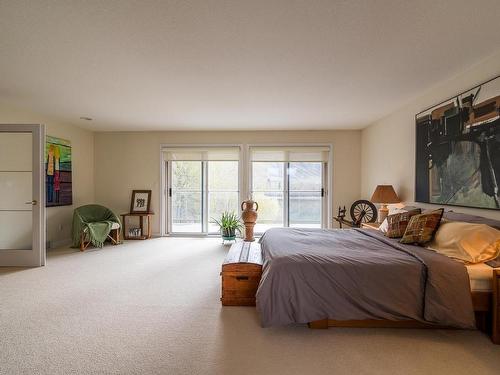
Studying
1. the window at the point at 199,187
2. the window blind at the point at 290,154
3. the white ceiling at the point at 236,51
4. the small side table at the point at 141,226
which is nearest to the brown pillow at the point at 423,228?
the white ceiling at the point at 236,51

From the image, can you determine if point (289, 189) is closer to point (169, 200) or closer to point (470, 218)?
point (169, 200)

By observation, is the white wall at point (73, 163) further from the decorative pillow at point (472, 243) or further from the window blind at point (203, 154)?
the decorative pillow at point (472, 243)

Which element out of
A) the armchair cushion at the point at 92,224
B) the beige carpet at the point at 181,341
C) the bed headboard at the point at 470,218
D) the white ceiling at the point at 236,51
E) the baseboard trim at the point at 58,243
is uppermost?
the white ceiling at the point at 236,51

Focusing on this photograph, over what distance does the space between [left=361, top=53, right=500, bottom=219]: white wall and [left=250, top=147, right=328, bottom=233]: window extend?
3.16 feet

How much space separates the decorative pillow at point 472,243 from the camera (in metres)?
1.96

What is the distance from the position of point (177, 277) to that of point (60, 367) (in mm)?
1571

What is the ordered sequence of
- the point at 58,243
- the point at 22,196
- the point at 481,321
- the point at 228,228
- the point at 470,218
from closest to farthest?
the point at 481,321, the point at 470,218, the point at 22,196, the point at 58,243, the point at 228,228

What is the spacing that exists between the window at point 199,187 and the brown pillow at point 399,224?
3.31m

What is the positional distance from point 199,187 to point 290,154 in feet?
7.17

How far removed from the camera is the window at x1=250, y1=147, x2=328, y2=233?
548 centimetres

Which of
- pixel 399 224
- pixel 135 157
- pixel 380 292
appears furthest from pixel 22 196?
pixel 399 224

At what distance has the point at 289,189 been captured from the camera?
217 inches

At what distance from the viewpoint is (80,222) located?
14.6 feet

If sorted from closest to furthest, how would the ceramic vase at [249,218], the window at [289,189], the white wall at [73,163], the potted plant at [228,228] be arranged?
the white wall at [73,163] → the ceramic vase at [249,218] → the potted plant at [228,228] → the window at [289,189]
